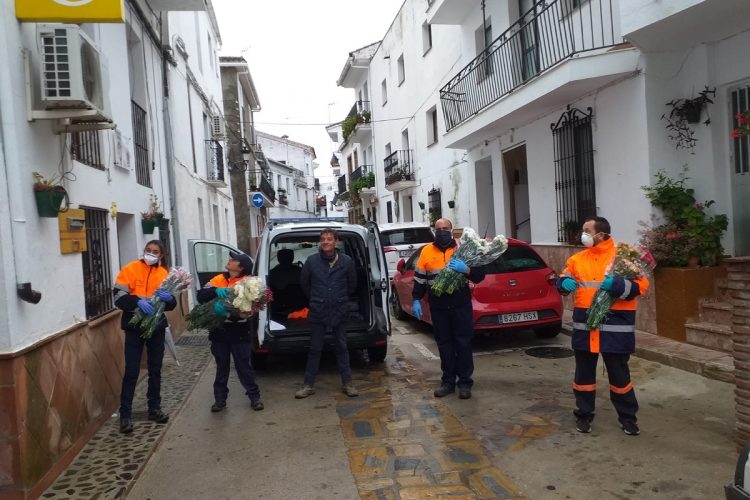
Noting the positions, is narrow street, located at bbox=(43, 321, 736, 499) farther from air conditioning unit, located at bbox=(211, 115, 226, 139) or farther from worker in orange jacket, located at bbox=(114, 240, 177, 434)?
air conditioning unit, located at bbox=(211, 115, 226, 139)

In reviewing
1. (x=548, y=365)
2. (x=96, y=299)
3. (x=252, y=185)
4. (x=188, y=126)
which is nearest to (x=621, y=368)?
(x=548, y=365)

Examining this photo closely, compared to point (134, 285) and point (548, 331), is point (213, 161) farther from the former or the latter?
point (134, 285)

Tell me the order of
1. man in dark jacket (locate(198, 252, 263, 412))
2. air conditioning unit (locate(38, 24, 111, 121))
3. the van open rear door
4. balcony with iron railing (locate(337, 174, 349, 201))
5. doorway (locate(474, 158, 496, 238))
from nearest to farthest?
air conditioning unit (locate(38, 24, 111, 121)) < man in dark jacket (locate(198, 252, 263, 412)) < the van open rear door < doorway (locate(474, 158, 496, 238)) < balcony with iron railing (locate(337, 174, 349, 201))

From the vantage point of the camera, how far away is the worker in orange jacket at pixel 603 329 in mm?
4289

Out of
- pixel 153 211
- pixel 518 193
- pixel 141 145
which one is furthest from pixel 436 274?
pixel 518 193

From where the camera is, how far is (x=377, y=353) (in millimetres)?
6996

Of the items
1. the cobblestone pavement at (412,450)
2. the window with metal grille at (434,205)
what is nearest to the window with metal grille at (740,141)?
the cobblestone pavement at (412,450)

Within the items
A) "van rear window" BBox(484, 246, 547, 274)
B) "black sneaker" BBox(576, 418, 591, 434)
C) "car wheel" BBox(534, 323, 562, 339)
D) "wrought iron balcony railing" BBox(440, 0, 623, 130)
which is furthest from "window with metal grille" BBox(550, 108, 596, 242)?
"black sneaker" BBox(576, 418, 591, 434)

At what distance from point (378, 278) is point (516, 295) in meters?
1.93

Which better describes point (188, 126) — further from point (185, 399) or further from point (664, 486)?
point (664, 486)

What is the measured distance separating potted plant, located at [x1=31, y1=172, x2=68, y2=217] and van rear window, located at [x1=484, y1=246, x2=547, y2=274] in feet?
16.4

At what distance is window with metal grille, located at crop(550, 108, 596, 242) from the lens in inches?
352

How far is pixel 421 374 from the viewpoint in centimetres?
650

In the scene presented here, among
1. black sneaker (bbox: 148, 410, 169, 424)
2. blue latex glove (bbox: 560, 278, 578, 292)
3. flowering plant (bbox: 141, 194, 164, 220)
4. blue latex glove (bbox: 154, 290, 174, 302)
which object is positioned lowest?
black sneaker (bbox: 148, 410, 169, 424)
